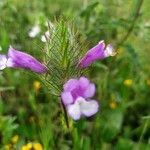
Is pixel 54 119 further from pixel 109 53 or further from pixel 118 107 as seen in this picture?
pixel 109 53

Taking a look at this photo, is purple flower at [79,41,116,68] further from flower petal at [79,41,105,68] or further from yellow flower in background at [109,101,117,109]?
yellow flower in background at [109,101,117,109]

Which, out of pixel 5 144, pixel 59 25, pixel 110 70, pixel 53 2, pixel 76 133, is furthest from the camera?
pixel 53 2

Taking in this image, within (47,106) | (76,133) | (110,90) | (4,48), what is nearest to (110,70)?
(110,90)

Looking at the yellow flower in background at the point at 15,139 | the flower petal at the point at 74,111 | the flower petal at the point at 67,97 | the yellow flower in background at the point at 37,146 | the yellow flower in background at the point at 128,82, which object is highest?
the yellow flower in background at the point at 128,82

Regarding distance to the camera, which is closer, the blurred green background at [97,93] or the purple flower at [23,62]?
the purple flower at [23,62]

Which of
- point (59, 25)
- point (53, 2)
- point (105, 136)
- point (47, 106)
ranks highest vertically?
point (53, 2)

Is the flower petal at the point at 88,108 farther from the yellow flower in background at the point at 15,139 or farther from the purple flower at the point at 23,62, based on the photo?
the yellow flower in background at the point at 15,139

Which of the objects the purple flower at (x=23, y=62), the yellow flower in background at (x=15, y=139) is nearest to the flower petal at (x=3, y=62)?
the purple flower at (x=23, y=62)
